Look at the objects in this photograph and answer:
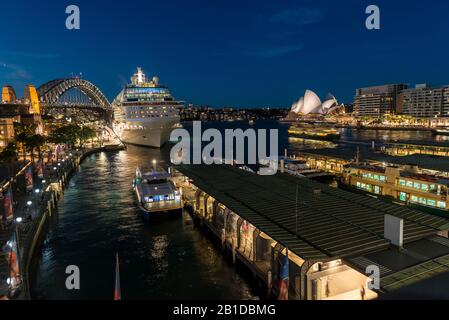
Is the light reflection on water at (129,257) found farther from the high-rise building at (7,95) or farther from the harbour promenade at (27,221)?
the high-rise building at (7,95)

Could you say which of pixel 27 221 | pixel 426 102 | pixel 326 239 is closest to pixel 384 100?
pixel 426 102

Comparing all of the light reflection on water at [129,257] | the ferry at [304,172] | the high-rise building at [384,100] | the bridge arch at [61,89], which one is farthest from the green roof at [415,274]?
the high-rise building at [384,100]

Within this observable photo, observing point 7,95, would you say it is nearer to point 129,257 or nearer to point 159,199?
point 159,199

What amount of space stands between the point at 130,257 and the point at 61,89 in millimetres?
130230

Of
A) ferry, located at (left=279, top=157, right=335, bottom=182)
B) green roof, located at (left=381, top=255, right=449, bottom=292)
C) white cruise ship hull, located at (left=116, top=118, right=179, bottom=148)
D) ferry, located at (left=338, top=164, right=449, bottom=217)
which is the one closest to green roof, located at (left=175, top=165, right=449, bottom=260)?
green roof, located at (left=381, top=255, right=449, bottom=292)

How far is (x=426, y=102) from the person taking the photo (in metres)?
160

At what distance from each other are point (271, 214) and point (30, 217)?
14.6 m

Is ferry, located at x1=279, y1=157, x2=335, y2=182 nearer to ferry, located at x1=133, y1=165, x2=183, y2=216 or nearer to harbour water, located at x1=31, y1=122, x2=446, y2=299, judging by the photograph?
ferry, located at x1=133, y1=165, x2=183, y2=216

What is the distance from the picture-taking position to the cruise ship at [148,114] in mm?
73625

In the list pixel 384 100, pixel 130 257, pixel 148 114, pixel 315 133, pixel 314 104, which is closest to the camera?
pixel 130 257

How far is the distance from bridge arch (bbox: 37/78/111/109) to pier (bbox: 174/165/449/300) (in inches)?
4593

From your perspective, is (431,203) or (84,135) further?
(84,135)

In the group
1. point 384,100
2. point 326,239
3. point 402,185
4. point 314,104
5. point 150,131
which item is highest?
point 384,100

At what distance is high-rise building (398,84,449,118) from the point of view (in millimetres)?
152250
